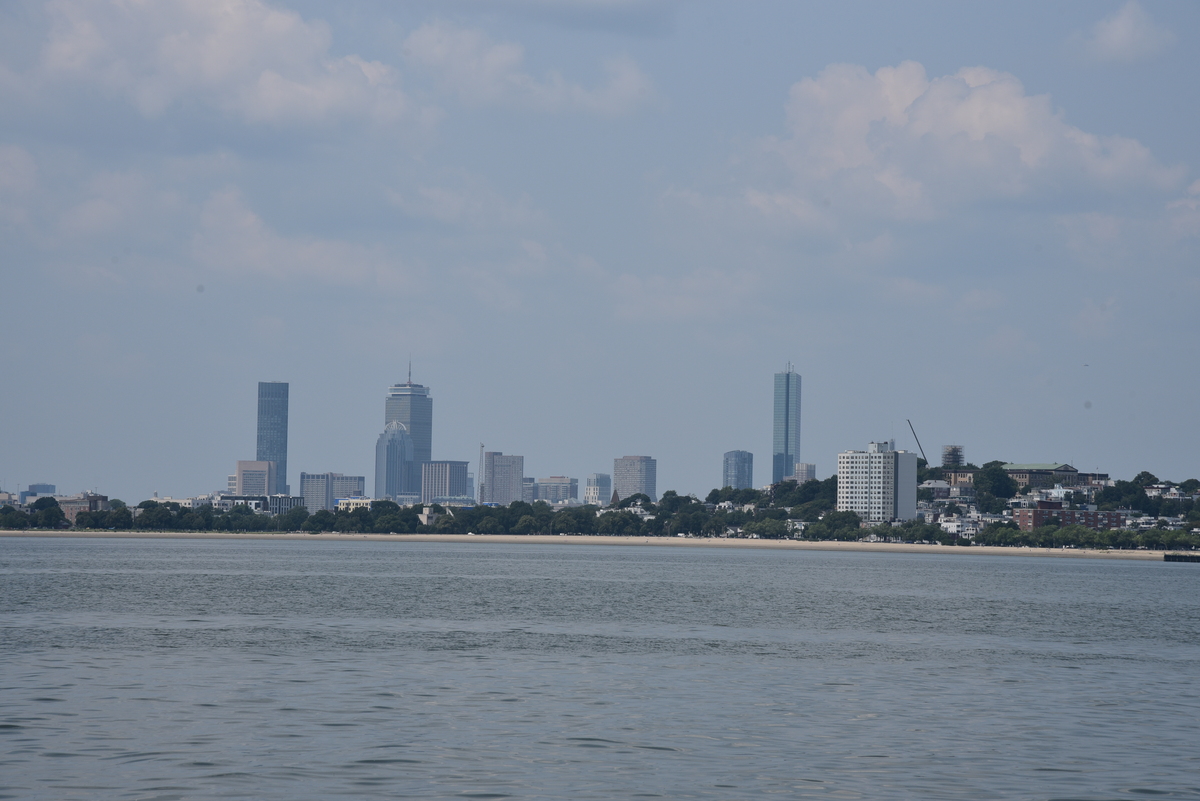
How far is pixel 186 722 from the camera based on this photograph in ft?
106

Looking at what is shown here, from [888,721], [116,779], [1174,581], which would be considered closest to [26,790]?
[116,779]

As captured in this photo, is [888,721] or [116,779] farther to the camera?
[888,721]

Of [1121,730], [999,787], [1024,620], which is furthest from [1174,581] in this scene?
[999,787]

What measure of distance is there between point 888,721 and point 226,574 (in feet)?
310

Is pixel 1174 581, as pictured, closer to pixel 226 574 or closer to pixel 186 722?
pixel 226 574

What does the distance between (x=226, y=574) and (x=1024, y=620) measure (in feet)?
237

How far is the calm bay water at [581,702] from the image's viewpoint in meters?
26.4

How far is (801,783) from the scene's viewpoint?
26.2 m

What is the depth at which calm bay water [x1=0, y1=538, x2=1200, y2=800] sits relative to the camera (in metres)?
26.4

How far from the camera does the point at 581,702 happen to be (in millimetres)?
37344

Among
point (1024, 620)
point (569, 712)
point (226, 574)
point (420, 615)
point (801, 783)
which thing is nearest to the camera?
point (801, 783)

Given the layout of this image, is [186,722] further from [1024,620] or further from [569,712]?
[1024,620]

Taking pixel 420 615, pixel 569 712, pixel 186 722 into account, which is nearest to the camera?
pixel 186 722

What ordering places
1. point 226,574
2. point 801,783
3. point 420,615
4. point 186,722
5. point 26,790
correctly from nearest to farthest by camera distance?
point 26,790, point 801,783, point 186,722, point 420,615, point 226,574
